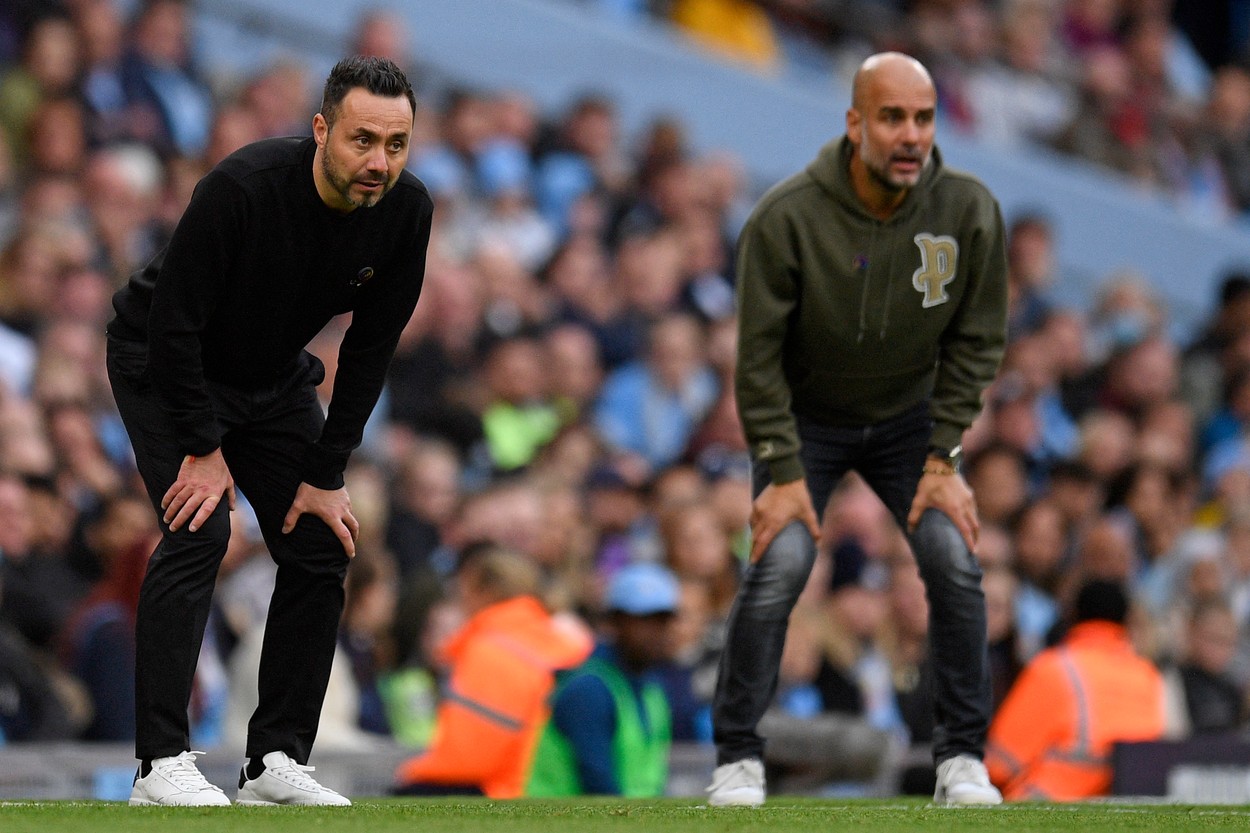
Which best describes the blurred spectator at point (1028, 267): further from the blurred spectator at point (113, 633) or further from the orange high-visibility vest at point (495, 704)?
the blurred spectator at point (113, 633)

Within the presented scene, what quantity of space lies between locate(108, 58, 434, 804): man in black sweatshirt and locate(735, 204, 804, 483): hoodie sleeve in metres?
1.02

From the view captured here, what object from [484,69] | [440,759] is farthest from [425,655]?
[484,69]

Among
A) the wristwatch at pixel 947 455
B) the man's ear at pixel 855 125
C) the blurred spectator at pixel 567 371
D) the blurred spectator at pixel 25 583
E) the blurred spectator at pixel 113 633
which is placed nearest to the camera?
the man's ear at pixel 855 125

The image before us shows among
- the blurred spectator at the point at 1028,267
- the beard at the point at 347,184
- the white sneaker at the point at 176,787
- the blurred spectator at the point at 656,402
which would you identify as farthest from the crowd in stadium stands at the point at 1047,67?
the white sneaker at the point at 176,787

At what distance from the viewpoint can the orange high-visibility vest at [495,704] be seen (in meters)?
8.31

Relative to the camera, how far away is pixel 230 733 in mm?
8945

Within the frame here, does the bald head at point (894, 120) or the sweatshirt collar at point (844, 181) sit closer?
the bald head at point (894, 120)

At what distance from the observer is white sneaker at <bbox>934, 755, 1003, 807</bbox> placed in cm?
656

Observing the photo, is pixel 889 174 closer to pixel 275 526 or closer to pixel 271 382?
pixel 271 382

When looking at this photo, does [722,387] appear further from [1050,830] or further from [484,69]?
[1050,830]

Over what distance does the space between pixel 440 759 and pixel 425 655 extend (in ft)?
5.57

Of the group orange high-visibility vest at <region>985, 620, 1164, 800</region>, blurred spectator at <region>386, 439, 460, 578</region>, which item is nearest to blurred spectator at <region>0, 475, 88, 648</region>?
blurred spectator at <region>386, 439, 460, 578</region>

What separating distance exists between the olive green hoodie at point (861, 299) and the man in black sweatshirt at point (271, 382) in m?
1.08

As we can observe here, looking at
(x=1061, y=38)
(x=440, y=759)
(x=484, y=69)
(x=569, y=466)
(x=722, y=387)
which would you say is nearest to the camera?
(x=440, y=759)
